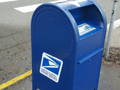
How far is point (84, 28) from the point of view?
2463 mm

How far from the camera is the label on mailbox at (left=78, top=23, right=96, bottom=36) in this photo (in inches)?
94.4

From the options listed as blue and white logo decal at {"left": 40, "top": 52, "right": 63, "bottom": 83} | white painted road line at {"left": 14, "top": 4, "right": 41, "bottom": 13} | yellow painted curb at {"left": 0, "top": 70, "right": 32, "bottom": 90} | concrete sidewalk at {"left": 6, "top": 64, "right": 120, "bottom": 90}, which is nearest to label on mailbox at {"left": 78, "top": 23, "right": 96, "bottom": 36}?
blue and white logo decal at {"left": 40, "top": 52, "right": 63, "bottom": 83}

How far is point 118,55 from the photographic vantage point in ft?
15.3

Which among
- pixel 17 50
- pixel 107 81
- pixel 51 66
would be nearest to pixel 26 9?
pixel 17 50

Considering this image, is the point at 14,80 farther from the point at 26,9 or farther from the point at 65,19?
the point at 26,9

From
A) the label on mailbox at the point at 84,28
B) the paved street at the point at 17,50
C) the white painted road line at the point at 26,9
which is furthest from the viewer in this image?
the white painted road line at the point at 26,9

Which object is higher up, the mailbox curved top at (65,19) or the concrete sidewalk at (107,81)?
the mailbox curved top at (65,19)

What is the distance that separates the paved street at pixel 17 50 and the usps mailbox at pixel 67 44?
110cm

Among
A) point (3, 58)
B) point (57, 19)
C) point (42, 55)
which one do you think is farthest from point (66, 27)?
point (3, 58)

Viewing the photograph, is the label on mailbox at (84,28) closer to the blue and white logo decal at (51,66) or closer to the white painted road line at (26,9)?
the blue and white logo decal at (51,66)

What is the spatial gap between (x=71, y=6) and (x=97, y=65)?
0.83 metres

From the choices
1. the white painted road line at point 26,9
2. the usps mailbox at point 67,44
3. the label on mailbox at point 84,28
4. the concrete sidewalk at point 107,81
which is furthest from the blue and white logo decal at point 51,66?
the white painted road line at point 26,9

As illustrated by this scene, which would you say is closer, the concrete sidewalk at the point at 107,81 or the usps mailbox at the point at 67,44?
the usps mailbox at the point at 67,44

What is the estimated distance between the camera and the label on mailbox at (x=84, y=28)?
2.40 m
